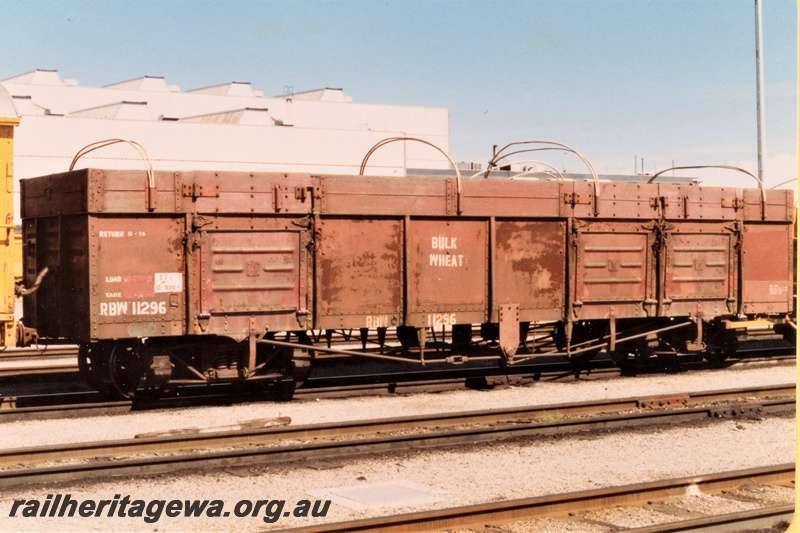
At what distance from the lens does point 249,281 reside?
1244cm

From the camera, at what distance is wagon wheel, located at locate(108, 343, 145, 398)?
12.2m

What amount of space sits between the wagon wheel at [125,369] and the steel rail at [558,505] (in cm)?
653

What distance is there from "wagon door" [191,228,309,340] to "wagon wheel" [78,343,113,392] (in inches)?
59.7

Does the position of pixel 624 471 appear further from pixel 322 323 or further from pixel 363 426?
pixel 322 323

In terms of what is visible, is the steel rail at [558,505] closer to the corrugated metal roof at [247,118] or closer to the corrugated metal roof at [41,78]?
the corrugated metal roof at [247,118]

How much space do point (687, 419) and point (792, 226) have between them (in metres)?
6.80

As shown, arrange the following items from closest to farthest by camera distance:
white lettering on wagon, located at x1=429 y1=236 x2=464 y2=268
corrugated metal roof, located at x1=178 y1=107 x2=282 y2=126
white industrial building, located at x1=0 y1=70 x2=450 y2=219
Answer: white lettering on wagon, located at x1=429 y1=236 x2=464 y2=268, white industrial building, located at x1=0 y1=70 x2=450 y2=219, corrugated metal roof, located at x1=178 y1=107 x2=282 y2=126

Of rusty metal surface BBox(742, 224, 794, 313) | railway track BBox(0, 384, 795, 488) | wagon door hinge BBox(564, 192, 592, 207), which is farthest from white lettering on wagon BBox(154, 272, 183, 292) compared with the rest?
rusty metal surface BBox(742, 224, 794, 313)

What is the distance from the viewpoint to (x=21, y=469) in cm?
866

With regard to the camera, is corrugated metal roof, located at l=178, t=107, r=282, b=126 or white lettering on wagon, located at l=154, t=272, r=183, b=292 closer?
white lettering on wagon, located at l=154, t=272, r=183, b=292

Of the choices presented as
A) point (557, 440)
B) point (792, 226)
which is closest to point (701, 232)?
point (792, 226)

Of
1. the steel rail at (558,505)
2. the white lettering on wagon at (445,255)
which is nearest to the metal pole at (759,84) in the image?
the white lettering on wagon at (445,255)

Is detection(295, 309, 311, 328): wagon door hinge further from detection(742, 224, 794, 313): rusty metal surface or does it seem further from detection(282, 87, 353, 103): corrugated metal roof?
detection(282, 87, 353, 103): corrugated metal roof

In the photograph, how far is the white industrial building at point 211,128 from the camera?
5119cm
